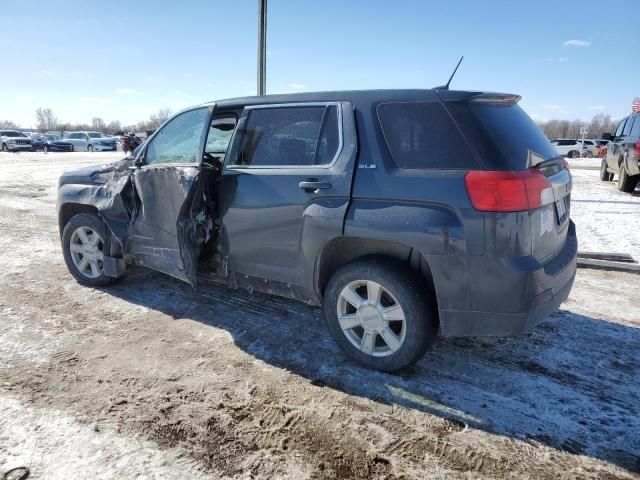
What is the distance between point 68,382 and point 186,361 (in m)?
0.75

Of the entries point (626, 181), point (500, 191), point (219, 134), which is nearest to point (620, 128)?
point (626, 181)

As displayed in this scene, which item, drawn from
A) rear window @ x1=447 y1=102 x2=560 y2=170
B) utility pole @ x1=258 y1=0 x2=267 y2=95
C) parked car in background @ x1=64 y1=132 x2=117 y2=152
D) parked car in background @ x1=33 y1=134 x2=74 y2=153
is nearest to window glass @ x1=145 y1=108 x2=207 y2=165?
rear window @ x1=447 y1=102 x2=560 y2=170

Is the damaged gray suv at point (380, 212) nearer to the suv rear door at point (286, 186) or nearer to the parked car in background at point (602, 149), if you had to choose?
the suv rear door at point (286, 186)

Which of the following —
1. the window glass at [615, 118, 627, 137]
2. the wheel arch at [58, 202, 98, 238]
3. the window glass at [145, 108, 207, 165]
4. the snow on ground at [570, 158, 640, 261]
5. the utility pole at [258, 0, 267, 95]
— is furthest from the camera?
the window glass at [615, 118, 627, 137]

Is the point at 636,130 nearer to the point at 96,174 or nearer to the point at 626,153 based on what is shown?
the point at 626,153

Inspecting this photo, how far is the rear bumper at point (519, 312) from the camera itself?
8.50 ft

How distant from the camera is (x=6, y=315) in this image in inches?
157

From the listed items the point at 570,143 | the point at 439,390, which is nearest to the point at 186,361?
the point at 439,390

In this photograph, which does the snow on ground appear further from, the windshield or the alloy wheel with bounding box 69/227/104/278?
the windshield

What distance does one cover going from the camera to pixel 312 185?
3.12m

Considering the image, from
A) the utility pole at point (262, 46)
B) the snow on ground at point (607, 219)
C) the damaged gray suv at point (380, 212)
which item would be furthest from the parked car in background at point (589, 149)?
the damaged gray suv at point (380, 212)

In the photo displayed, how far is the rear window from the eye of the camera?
263 centimetres

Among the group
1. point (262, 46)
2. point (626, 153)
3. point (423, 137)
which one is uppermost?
point (262, 46)

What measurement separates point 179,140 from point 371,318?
2468 millimetres
